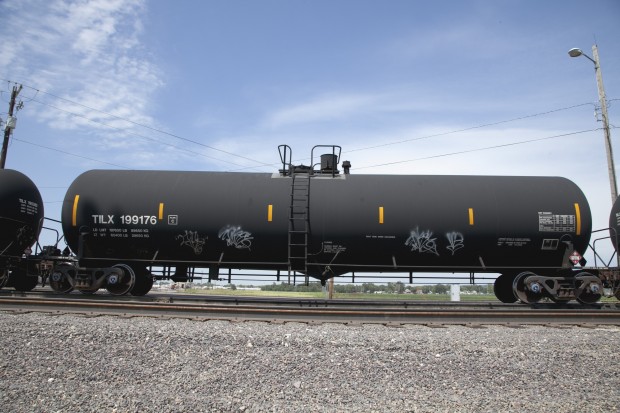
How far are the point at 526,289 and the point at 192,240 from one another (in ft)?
28.1

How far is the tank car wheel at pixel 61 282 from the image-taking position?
11.1 m

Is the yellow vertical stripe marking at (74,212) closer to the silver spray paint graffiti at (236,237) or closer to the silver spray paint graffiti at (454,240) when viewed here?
the silver spray paint graffiti at (236,237)

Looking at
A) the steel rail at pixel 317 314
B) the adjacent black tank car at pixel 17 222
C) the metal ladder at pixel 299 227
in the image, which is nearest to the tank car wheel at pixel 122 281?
the steel rail at pixel 317 314

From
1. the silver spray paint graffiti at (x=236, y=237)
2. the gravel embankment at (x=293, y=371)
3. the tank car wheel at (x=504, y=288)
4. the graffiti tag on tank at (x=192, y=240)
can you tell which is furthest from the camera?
the tank car wheel at (x=504, y=288)

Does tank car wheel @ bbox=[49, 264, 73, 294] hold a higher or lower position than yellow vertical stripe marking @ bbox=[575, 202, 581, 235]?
lower

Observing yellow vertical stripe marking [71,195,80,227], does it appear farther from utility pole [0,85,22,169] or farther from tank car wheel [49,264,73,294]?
utility pole [0,85,22,169]

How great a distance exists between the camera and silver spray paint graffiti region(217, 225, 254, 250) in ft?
34.9

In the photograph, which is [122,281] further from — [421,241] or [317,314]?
[421,241]

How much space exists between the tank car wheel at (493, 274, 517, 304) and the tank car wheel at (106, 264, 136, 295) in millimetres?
9990

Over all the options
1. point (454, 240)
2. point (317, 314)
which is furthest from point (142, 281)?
point (454, 240)

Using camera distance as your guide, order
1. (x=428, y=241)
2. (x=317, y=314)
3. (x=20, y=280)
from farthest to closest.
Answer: (x=20, y=280) < (x=428, y=241) < (x=317, y=314)

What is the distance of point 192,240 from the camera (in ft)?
35.4

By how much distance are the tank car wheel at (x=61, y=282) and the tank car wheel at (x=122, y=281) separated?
1.12 meters

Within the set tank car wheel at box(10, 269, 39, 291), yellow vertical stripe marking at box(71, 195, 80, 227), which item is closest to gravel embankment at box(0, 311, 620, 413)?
yellow vertical stripe marking at box(71, 195, 80, 227)
